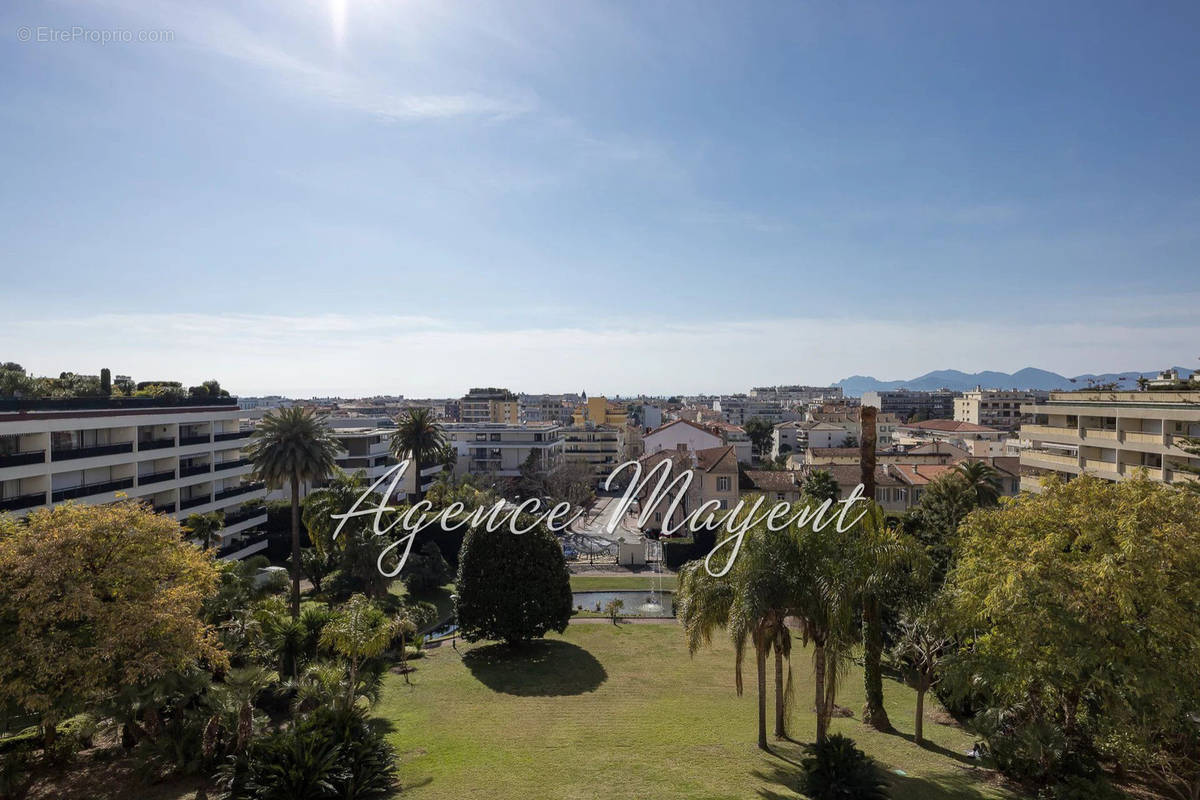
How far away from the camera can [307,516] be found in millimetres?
43781

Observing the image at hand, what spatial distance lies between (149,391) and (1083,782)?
55.4 metres

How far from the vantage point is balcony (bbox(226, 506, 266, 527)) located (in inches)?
2141

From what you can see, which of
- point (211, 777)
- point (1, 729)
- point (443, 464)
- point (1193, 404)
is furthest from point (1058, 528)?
point (443, 464)

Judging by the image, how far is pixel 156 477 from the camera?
154 feet

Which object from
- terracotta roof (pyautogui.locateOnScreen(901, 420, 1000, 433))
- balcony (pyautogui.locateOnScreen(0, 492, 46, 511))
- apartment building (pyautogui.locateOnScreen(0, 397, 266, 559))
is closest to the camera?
balcony (pyautogui.locateOnScreen(0, 492, 46, 511))

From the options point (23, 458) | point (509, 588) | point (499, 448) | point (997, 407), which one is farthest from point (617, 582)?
point (997, 407)

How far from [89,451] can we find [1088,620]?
4964 cm

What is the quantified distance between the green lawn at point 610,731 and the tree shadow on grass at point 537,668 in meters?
0.09

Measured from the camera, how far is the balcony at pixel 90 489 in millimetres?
38812

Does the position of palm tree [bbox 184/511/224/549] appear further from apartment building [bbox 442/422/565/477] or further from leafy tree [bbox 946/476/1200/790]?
apartment building [bbox 442/422/565/477]

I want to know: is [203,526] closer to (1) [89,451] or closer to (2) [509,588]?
(1) [89,451]

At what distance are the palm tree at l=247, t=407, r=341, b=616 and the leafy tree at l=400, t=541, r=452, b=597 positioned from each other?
10.2 m

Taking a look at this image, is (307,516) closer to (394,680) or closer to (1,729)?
(394,680)

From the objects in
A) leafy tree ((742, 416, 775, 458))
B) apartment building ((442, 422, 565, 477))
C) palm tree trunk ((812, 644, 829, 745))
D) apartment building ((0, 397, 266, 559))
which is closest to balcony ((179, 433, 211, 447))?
apartment building ((0, 397, 266, 559))
